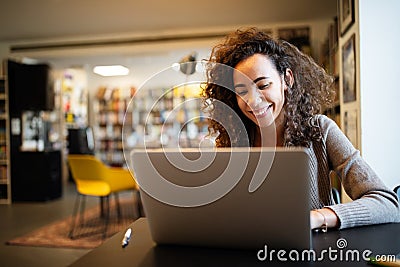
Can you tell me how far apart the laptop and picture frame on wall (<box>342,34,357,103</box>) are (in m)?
1.87

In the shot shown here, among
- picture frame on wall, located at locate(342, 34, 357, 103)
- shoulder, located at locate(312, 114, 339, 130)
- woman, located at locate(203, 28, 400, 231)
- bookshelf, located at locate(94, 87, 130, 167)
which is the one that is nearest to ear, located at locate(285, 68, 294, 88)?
woman, located at locate(203, 28, 400, 231)

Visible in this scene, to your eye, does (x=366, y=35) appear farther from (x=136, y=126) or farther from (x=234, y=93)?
(x=136, y=126)

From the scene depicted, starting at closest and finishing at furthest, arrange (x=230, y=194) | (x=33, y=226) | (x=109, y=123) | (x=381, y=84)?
1. (x=230, y=194)
2. (x=381, y=84)
3. (x=33, y=226)
4. (x=109, y=123)

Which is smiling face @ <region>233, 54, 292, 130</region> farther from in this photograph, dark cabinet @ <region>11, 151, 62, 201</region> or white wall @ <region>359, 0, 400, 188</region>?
dark cabinet @ <region>11, 151, 62, 201</region>

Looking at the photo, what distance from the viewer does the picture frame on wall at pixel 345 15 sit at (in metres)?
2.38

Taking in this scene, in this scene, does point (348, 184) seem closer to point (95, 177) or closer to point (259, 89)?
point (259, 89)

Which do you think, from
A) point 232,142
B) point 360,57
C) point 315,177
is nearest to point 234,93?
point 232,142

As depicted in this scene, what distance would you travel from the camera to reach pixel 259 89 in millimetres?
1138

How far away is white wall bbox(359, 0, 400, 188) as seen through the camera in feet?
7.20

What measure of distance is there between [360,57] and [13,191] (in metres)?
5.00

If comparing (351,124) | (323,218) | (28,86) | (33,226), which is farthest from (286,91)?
(28,86)

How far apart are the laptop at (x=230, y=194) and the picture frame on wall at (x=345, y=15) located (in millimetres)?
2025

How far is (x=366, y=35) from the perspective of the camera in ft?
7.27

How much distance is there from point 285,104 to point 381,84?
1.26 meters
